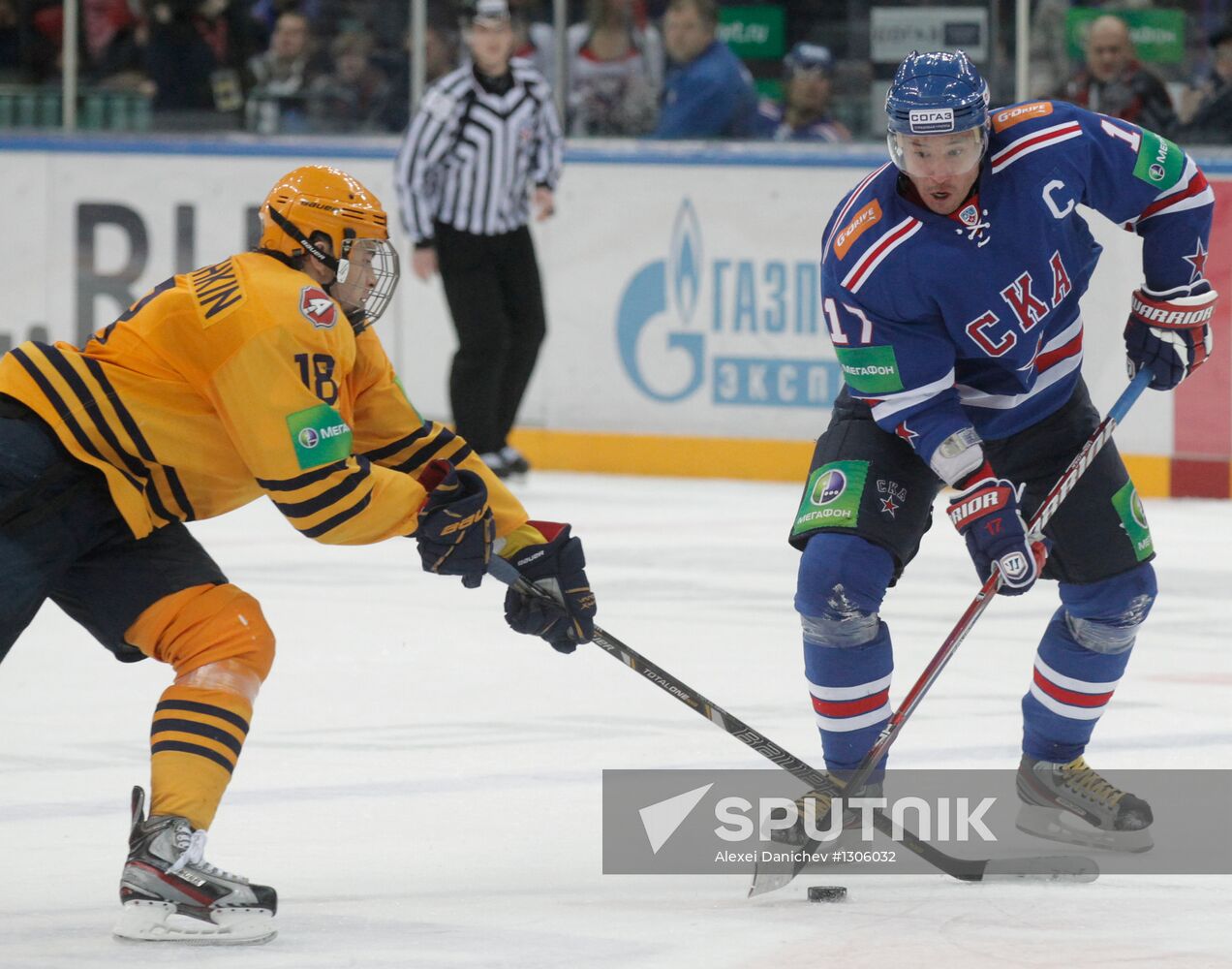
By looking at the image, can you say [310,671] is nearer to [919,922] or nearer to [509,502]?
[509,502]

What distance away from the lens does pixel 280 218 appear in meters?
3.50

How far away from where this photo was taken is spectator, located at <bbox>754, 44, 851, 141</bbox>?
8.82m

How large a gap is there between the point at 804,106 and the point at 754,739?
539 centimetres

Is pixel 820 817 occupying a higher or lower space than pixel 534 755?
higher

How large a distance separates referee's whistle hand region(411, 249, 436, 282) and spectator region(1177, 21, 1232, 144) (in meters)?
2.63

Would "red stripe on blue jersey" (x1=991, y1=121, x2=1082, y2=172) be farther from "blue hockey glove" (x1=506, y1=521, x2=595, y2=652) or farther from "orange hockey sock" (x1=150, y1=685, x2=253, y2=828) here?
"orange hockey sock" (x1=150, y1=685, x2=253, y2=828)

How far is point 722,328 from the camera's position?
9.02 metres

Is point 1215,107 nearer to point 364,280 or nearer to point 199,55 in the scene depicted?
point 199,55

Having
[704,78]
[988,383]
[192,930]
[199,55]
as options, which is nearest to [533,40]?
[704,78]

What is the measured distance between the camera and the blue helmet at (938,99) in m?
3.62

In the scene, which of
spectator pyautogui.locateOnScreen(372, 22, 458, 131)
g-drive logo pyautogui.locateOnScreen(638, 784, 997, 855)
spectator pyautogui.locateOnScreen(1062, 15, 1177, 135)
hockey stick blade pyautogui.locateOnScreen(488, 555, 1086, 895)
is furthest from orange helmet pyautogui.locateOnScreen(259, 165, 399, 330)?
spectator pyautogui.locateOnScreen(372, 22, 458, 131)

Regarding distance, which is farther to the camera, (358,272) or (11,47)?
(11,47)
